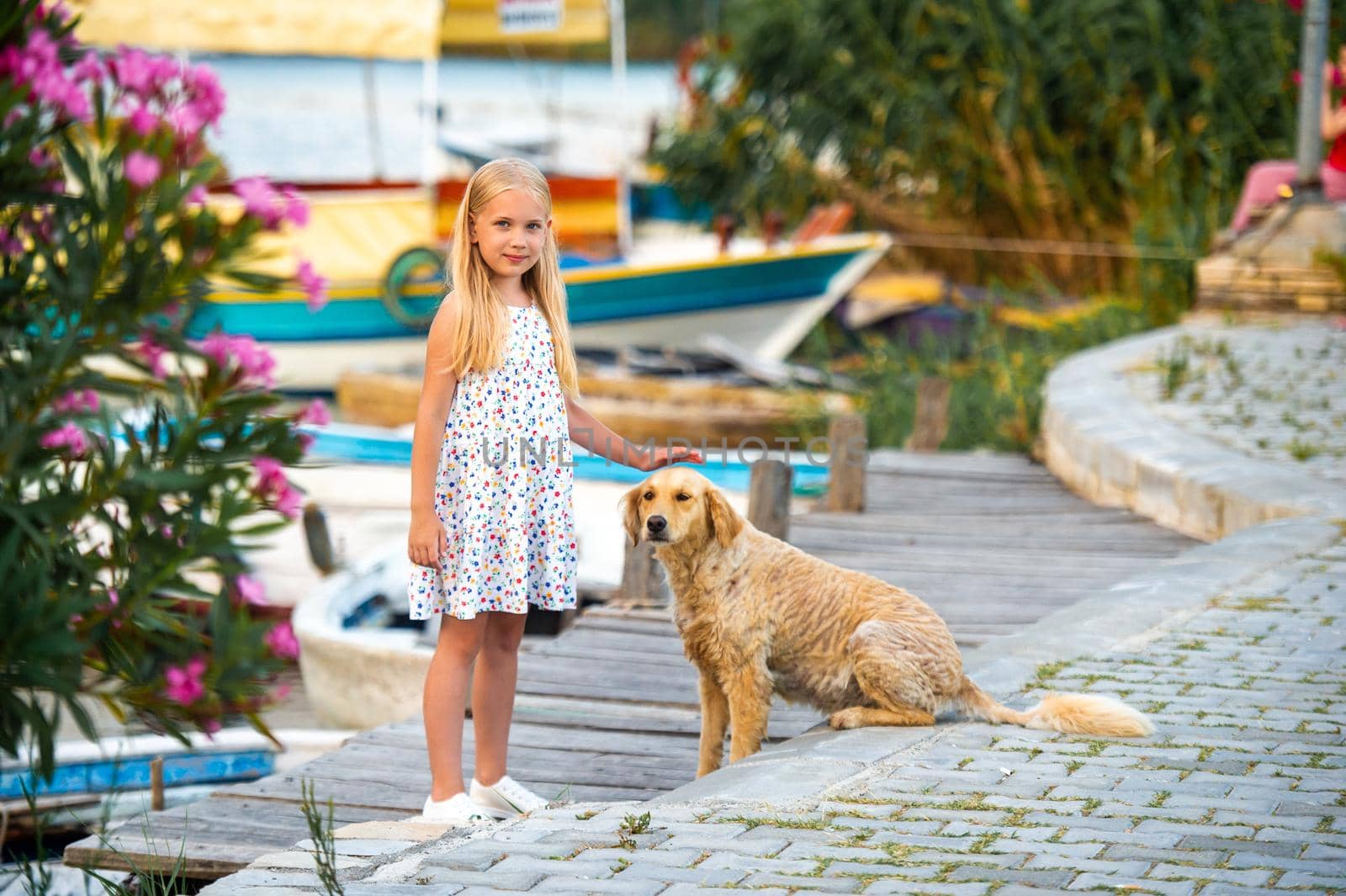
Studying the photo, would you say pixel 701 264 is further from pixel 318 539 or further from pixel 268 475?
pixel 268 475

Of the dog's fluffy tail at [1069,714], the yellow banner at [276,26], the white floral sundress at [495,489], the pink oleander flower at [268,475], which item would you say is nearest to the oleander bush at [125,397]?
the pink oleander flower at [268,475]

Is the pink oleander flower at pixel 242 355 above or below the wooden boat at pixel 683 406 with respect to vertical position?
above

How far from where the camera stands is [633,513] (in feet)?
15.7

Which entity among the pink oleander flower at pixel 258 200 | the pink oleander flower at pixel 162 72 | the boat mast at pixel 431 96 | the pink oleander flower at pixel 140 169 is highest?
the boat mast at pixel 431 96

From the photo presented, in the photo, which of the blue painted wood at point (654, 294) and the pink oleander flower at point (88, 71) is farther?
the blue painted wood at point (654, 294)

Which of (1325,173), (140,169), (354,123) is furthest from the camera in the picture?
(354,123)

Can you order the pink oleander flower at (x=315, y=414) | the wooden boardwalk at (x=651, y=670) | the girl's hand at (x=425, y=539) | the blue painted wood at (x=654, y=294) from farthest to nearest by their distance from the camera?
the blue painted wood at (x=654, y=294) → the wooden boardwalk at (x=651, y=670) → the girl's hand at (x=425, y=539) → the pink oleander flower at (x=315, y=414)

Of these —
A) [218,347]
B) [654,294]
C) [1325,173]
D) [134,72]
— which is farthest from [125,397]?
[654,294]

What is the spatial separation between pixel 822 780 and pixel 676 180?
20989mm

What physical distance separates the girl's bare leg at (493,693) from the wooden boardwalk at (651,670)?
16.0 inches

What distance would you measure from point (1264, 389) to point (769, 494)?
4.05 meters

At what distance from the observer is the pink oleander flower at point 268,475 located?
2.77 meters

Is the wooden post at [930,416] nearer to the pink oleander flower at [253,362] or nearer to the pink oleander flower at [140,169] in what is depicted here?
the pink oleander flower at [253,362]

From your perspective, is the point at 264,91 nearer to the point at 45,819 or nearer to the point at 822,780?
the point at 45,819
